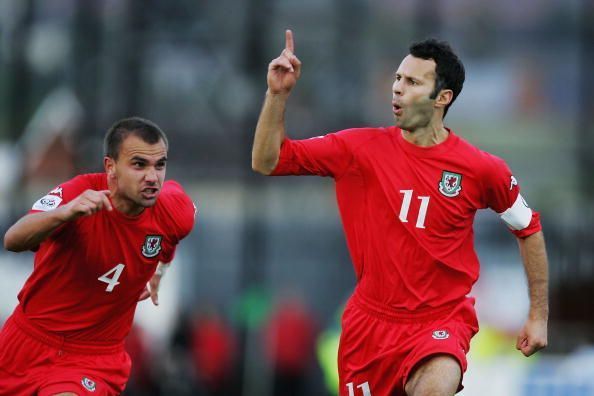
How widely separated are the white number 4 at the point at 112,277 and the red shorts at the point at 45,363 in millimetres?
373

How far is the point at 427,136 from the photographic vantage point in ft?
25.4

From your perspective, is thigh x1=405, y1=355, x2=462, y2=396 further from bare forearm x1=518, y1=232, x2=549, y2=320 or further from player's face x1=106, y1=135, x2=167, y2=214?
player's face x1=106, y1=135, x2=167, y2=214

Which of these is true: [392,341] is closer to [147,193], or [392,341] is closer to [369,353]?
[369,353]

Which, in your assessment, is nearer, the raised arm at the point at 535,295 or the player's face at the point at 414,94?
the player's face at the point at 414,94

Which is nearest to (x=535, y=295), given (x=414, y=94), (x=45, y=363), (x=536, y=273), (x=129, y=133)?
(x=536, y=273)

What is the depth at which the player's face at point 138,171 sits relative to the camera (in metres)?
7.51

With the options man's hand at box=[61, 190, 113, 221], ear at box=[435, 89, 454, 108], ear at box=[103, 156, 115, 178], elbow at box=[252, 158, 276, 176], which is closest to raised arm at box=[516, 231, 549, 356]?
ear at box=[435, 89, 454, 108]

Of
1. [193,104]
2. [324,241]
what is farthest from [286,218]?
[193,104]

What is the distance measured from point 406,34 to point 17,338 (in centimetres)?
1875

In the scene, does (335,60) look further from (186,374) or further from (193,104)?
(186,374)

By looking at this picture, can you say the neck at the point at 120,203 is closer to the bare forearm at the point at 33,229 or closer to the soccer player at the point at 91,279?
the soccer player at the point at 91,279

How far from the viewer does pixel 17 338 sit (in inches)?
301

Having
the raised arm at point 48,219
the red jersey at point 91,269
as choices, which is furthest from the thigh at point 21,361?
the raised arm at point 48,219

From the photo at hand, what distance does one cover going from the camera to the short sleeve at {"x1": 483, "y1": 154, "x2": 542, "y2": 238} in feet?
25.2
